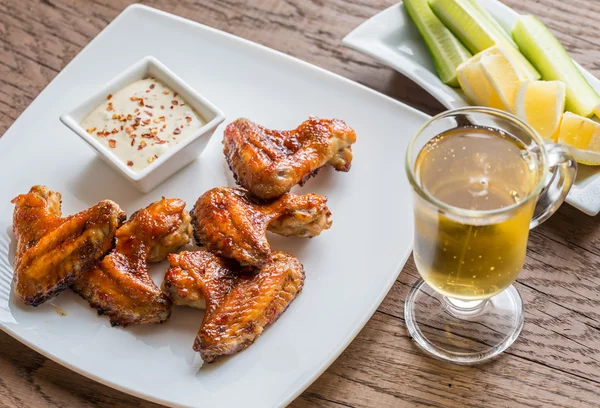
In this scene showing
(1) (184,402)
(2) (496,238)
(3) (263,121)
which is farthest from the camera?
(3) (263,121)

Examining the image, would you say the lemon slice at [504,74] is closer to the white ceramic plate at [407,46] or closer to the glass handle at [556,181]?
the white ceramic plate at [407,46]

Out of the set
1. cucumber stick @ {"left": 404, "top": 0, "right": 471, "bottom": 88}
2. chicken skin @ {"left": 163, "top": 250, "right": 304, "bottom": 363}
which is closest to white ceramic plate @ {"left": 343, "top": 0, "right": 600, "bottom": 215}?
cucumber stick @ {"left": 404, "top": 0, "right": 471, "bottom": 88}

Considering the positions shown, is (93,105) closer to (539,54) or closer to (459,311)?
(459,311)

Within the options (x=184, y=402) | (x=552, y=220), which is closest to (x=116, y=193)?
(x=184, y=402)

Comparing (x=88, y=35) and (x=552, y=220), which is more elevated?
(x=88, y=35)

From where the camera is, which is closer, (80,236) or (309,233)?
(80,236)

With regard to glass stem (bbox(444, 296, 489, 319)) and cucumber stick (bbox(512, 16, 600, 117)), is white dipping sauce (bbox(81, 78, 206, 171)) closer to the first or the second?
glass stem (bbox(444, 296, 489, 319))

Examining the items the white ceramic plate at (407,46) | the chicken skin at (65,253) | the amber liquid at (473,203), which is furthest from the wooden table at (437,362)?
the amber liquid at (473,203)
